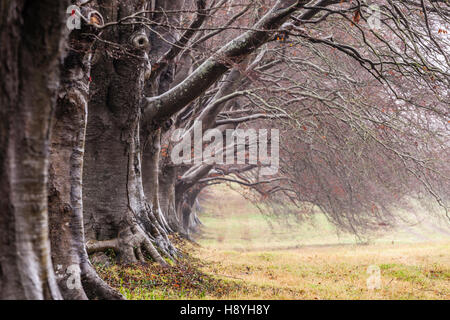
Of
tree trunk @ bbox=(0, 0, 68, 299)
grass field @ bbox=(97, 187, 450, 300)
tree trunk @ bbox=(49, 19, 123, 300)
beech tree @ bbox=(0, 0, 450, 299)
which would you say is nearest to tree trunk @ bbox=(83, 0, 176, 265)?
beech tree @ bbox=(0, 0, 450, 299)

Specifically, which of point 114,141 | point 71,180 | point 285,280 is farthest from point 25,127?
point 285,280

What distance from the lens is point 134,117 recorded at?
7570 millimetres

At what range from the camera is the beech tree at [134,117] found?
2.89 meters

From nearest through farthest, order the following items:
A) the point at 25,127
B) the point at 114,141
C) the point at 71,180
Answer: the point at 25,127 → the point at 71,180 → the point at 114,141

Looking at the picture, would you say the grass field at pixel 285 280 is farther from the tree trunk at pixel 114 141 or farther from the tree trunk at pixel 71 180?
the tree trunk at pixel 71 180

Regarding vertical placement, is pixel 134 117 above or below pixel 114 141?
above

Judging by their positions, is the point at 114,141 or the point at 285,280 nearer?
the point at 114,141

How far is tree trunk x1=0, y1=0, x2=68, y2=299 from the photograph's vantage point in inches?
108

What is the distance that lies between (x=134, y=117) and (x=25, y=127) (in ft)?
15.6

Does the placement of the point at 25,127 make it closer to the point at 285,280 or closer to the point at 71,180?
the point at 71,180

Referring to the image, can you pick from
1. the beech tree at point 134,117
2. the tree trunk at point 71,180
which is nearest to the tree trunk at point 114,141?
the beech tree at point 134,117

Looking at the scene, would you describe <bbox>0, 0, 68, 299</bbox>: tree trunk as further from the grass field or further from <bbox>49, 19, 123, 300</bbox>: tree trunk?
the grass field

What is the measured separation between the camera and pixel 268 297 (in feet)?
18.5
